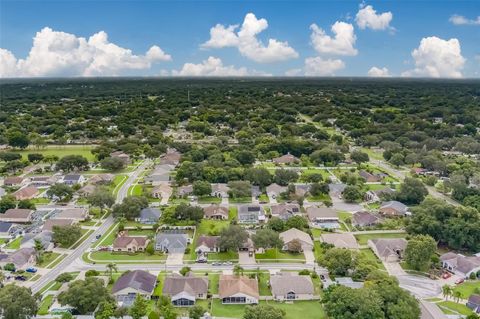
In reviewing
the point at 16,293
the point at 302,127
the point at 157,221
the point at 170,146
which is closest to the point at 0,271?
the point at 16,293

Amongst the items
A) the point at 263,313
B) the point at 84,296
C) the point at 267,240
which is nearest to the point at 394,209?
the point at 267,240

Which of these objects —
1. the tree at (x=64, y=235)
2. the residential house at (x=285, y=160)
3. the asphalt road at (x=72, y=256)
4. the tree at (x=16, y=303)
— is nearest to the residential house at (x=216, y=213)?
the asphalt road at (x=72, y=256)

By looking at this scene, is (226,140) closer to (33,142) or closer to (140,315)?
(33,142)

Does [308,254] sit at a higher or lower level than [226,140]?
lower

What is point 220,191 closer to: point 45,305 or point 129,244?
point 129,244

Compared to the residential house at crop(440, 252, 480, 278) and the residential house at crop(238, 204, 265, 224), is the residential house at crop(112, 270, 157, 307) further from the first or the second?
the residential house at crop(440, 252, 480, 278)

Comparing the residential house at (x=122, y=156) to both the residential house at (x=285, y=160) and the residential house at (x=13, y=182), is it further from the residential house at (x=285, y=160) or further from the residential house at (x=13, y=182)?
the residential house at (x=285, y=160)

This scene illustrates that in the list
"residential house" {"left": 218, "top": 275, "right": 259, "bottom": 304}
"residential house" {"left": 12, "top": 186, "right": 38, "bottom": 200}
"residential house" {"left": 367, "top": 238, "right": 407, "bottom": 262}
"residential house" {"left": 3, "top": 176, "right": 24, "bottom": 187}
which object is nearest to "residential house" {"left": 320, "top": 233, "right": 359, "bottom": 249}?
"residential house" {"left": 367, "top": 238, "right": 407, "bottom": 262}
